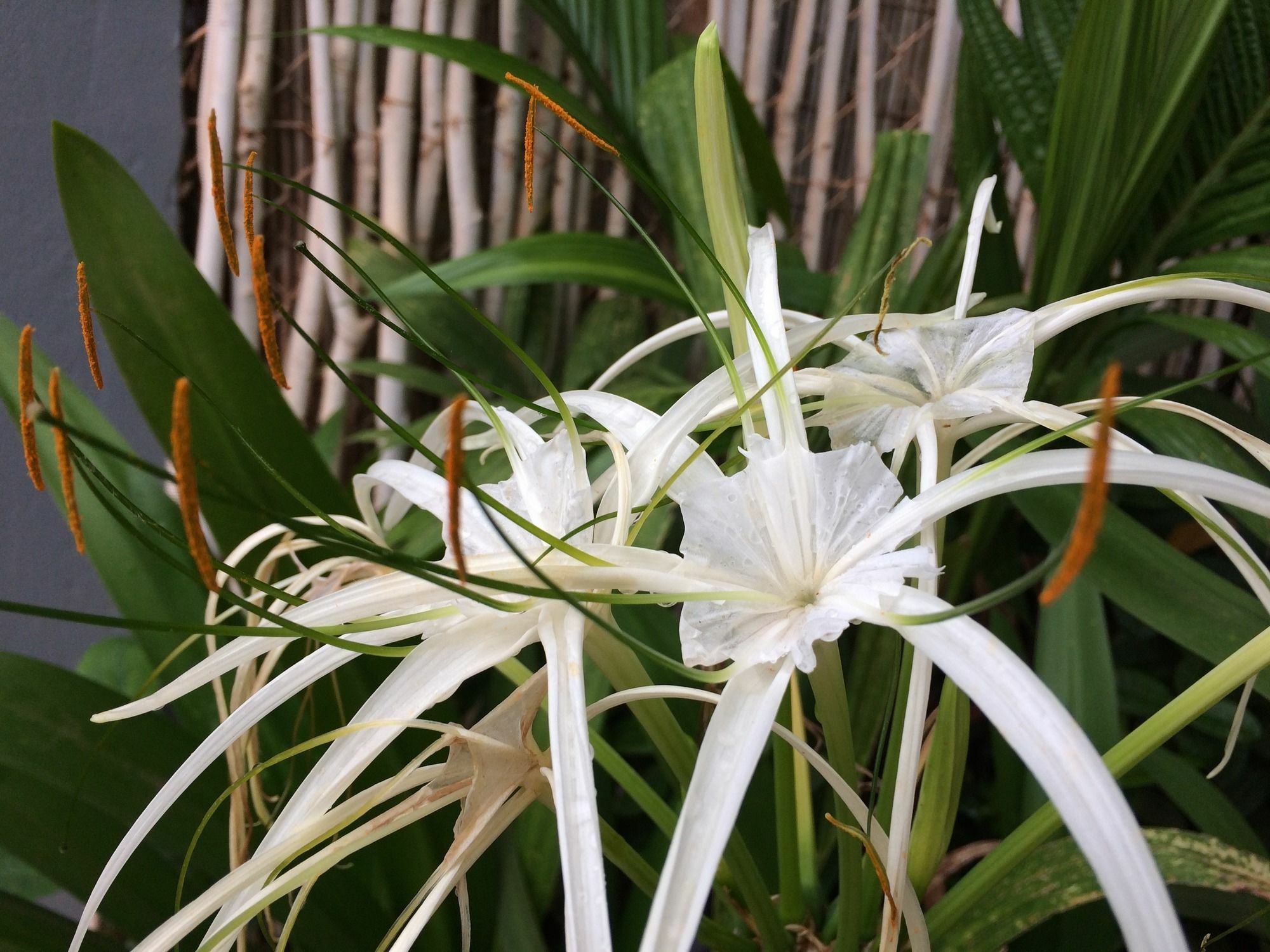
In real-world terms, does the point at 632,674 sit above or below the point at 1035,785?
above

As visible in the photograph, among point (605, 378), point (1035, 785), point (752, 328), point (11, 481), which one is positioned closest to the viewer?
point (752, 328)

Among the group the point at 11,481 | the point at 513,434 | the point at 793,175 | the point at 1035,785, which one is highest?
the point at 793,175

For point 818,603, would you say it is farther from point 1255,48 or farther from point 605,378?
point 1255,48

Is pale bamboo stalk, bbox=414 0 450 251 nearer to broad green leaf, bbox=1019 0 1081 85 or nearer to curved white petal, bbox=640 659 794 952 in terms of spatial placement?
broad green leaf, bbox=1019 0 1081 85

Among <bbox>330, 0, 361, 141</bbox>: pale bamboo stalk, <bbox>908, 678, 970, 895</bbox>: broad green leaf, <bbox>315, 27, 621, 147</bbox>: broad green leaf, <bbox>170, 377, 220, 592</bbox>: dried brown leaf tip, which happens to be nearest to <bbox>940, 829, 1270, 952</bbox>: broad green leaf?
<bbox>908, 678, 970, 895</bbox>: broad green leaf

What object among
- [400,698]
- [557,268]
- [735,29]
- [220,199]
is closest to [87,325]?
[220,199]

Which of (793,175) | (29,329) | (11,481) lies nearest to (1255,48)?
(793,175)
